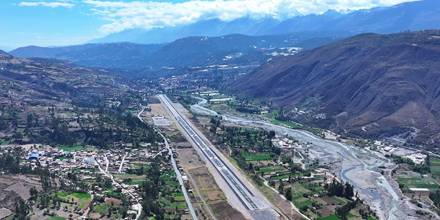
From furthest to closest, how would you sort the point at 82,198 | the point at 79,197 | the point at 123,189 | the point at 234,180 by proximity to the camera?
the point at 234,180
the point at 123,189
the point at 79,197
the point at 82,198

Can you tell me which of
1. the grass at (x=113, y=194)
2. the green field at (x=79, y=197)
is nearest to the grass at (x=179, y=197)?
the grass at (x=113, y=194)

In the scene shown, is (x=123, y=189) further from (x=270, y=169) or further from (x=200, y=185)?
(x=270, y=169)

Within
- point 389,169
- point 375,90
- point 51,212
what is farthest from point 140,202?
point 375,90

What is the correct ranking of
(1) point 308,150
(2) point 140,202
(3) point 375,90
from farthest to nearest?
1. (3) point 375,90
2. (1) point 308,150
3. (2) point 140,202

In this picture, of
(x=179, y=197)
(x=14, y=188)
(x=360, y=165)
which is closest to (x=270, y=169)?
(x=360, y=165)

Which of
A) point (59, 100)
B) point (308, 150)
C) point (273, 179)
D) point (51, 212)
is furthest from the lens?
point (59, 100)

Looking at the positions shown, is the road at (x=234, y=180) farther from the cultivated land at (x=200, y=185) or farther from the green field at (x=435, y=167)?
the green field at (x=435, y=167)

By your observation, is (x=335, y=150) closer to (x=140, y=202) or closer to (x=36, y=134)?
(x=140, y=202)
